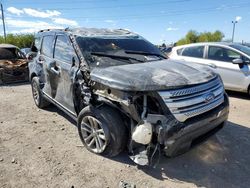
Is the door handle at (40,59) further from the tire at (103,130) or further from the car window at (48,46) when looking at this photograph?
the tire at (103,130)

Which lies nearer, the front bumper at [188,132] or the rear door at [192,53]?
the front bumper at [188,132]

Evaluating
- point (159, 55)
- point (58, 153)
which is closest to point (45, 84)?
point (58, 153)

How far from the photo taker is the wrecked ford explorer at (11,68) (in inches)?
408

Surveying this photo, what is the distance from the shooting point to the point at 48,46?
555 centimetres

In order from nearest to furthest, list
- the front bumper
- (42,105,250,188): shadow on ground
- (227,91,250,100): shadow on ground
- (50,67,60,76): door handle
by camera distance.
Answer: the front bumper < (42,105,250,188): shadow on ground < (50,67,60,76): door handle < (227,91,250,100): shadow on ground

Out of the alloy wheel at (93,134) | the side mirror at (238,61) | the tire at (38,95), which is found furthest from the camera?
the side mirror at (238,61)

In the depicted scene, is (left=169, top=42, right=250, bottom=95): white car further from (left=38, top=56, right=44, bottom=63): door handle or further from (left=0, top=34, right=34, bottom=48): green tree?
(left=0, top=34, right=34, bottom=48): green tree

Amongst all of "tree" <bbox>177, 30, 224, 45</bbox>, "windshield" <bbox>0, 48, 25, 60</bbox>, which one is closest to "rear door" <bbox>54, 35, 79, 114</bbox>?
"windshield" <bbox>0, 48, 25, 60</bbox>

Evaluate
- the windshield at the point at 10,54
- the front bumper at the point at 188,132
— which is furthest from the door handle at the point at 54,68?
the windshield at the point at 10,54

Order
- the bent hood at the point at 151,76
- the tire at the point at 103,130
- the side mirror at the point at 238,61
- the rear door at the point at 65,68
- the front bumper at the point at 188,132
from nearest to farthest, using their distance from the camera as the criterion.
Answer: the front bumper at the point at 188,132, the bent hood at the point at 151,76, the tire at the point at 103,130, the rear door at the point at 65,68, the side mirror at the point at 238,61

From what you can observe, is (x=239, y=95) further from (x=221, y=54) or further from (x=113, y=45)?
(x=113, y=45)

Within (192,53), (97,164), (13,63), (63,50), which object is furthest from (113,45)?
(13,63)

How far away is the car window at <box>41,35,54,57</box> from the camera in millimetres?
5380

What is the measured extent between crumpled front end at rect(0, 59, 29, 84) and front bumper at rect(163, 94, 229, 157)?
9.02 m
